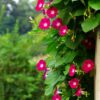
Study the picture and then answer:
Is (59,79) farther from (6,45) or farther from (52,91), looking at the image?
(6,45)

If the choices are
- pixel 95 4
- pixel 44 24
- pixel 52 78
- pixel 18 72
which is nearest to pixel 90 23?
pixel 95 4

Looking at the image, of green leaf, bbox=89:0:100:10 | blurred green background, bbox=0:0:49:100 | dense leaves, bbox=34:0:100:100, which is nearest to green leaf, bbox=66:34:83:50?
dense leaves, bbox=34:0:100:100

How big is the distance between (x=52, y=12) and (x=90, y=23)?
0.24 meters

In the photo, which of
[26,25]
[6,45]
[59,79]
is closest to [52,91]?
[59,79]

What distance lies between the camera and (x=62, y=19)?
Answer: 2068mm

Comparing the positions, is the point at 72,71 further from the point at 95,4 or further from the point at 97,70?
the point at 95,4

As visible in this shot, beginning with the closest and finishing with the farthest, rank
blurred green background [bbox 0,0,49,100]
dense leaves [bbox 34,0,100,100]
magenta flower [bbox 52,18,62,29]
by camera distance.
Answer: dense leaves [bbox 34,0,100,100]
magenta flower [bbox 52,18,62,29]
blurred green background [bbox 0,0,49,100]

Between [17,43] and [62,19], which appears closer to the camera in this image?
[62,19]

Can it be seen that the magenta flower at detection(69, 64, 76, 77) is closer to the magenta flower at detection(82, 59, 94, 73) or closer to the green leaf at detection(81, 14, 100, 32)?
the magenta flower at detection(82, 59, 94, 73)

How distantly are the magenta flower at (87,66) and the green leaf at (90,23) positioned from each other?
0.22 m

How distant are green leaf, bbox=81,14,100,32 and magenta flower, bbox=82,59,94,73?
0.22m

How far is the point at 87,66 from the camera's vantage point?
6.78 feet

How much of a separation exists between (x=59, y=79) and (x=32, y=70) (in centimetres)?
525

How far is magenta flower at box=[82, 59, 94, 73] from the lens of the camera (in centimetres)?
207
